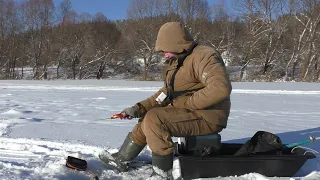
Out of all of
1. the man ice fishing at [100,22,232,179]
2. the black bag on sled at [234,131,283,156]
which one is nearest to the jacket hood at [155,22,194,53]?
the man ice fishing at [100,22,232,179]

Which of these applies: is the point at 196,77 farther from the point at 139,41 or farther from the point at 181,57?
the point at 139,41

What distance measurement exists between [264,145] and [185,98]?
689 millimetres

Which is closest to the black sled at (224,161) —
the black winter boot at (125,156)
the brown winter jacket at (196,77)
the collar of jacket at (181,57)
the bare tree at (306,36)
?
the brown winter jacket at (196,77)

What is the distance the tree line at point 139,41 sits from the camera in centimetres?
1991

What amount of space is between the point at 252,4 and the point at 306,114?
51.8ft

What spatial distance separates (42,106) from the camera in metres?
6.78

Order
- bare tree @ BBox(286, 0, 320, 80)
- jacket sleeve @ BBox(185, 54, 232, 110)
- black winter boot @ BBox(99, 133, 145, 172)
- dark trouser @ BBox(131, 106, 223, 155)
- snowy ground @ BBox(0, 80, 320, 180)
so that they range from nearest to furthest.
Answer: jacket sleeve @ BBox(185, 54, 232, 110) → dark trouser @ BBox(131, 106, 223, 155) → snowy ground @ BBox(0, 80, 320, 180) → black winter boot @ BBox(99, 133, 145, 172) → bare tree @ BBox(286, 0, 320, 80)

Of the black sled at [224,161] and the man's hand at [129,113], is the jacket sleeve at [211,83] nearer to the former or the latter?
the black sled at [224,161]

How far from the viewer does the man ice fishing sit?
7.35ft

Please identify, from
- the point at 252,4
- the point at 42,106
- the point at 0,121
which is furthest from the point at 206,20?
the point at 0,121

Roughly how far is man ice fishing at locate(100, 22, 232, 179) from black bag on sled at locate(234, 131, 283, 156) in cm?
31

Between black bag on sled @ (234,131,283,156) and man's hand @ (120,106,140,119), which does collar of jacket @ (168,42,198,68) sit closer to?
man's hand @ (120,106,140,119)

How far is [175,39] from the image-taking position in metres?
2.40

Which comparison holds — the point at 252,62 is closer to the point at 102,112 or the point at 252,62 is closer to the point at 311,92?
the point at 311,92
